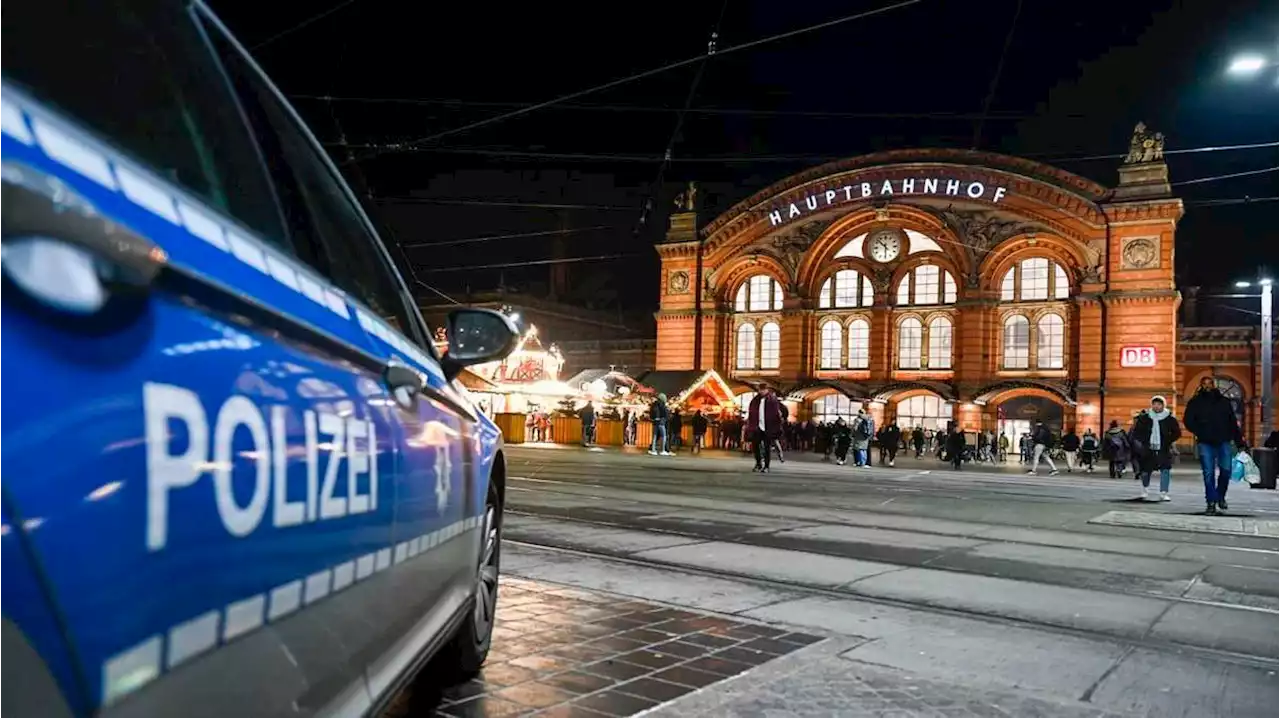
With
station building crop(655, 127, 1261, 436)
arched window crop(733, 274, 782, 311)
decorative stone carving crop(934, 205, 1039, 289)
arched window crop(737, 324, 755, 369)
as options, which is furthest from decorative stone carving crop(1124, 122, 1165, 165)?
arched window crop(737, 324, 755, 369)

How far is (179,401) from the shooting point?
4.00 feet

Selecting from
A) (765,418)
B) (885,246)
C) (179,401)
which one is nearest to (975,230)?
(885,246)

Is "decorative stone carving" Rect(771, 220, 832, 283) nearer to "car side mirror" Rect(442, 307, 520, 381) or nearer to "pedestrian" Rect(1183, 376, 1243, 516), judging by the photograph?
"pedestrian" Rect(1183, 376, 1243, 516)

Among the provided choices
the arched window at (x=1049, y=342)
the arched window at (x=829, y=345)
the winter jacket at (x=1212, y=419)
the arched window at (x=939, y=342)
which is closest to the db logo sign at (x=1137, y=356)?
the arched window at (x=1049, y=342)

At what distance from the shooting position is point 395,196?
1038 inches

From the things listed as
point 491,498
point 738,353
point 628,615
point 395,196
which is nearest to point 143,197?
point 491,498

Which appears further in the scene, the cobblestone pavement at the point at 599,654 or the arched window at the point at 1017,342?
the arched window at the point at 1017,342

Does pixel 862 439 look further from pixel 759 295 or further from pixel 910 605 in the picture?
pixel 910 605

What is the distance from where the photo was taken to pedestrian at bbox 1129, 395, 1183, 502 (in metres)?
14.9

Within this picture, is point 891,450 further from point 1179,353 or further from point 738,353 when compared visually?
point 1179,353

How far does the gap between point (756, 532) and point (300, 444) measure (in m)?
8.04

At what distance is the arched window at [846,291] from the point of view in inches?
1603

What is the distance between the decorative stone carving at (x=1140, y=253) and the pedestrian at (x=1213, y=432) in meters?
24.6

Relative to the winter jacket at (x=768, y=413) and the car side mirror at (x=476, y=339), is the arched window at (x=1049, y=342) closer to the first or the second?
the winter jacket at (x=768, y=413)
